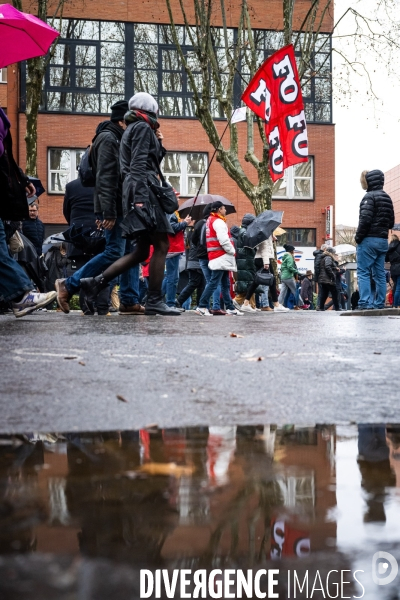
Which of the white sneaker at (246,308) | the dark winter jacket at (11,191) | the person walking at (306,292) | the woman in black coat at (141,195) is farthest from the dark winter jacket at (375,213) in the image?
the person walking at (306,292)

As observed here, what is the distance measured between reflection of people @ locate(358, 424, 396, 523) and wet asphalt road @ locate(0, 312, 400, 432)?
0.22 m

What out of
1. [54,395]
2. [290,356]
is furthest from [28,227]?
[54,395]

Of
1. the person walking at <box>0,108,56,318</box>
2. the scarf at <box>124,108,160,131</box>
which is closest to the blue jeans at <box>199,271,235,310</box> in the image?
the scarf at <box>124,108,160,131</box>

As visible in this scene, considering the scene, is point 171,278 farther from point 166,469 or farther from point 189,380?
point 166,469

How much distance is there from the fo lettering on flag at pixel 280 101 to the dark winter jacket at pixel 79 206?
6338 millimetres

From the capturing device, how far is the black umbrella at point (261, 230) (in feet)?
48.1

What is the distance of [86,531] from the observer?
4.63 feet

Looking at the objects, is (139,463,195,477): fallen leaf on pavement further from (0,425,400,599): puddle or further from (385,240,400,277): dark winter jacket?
(385,240,400,277): dark winter jacket

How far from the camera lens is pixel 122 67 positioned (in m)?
34.3

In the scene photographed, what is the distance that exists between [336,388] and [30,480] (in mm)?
1613

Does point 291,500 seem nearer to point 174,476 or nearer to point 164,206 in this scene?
point 174,476

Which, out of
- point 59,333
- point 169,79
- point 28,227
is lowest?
point 59,333

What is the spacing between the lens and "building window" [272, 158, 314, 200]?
3591 cm

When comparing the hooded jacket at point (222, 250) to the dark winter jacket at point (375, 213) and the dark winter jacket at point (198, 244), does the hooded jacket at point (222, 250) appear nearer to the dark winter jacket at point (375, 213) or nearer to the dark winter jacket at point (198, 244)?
the dark winter jacket at point (198, 244)
